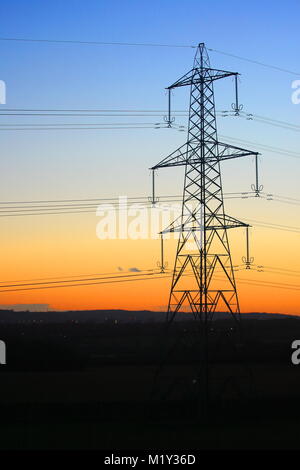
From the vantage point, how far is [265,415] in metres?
49.8

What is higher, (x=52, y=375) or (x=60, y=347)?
(x=60, y=347)

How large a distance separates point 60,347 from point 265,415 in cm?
6356

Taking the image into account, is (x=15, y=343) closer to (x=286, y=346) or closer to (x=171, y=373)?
(x=171, y=373)

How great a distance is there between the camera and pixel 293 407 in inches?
2048

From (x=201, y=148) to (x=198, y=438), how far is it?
18.9m

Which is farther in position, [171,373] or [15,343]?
[15,343]
